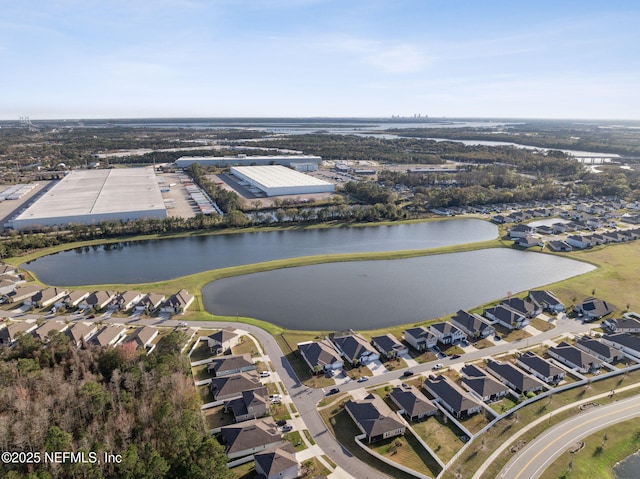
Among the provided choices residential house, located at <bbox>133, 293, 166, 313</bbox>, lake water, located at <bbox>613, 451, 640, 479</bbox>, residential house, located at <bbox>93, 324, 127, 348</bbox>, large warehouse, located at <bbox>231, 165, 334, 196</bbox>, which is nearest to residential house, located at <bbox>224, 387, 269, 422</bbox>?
residential house, located at <bbox>93, 324, 127, 348</bbox>

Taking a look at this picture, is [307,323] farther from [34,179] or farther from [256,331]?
[34,179]

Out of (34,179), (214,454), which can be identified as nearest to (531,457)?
(214,454)

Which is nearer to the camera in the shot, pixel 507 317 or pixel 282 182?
pixel 507 317

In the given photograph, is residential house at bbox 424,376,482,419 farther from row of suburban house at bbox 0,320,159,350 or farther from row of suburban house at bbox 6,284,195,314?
row of suburban house at bbox 6,284,195,314

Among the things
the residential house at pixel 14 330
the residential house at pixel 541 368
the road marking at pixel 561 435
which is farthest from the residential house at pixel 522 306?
the residential house at pixel 14 330

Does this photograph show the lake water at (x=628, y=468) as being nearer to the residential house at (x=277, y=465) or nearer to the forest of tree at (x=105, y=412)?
the residential house at (x=277, y=465)

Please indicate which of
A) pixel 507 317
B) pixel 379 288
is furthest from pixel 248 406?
pixel 507 317

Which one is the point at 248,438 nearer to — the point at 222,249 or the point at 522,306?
the point at 522,306
